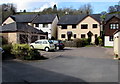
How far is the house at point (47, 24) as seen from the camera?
4224 cm

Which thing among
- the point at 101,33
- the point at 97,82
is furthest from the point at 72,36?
the point at 97,82

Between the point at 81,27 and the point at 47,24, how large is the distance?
9067 millimetres

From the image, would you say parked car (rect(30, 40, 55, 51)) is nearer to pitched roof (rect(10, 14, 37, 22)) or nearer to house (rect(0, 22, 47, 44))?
house (rect(0, 22, 47, 44))

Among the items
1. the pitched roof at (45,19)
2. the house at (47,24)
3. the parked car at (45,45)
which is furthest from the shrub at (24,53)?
the pitched roof at (45,19)

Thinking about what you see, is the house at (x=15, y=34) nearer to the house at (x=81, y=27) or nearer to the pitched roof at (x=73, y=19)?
the house at (x=81, y=27)

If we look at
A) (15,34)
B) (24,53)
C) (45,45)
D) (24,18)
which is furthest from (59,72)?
(24,18)

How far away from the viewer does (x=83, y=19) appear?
1652 inches

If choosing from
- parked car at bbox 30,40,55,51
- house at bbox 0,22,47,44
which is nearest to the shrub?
parked car at bbox 30,40,55,51

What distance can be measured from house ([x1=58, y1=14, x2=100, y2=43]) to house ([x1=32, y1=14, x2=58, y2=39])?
1663mm

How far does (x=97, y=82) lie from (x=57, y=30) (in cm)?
3815

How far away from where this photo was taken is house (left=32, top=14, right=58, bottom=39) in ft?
139

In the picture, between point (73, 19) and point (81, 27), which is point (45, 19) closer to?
point (73, 19)

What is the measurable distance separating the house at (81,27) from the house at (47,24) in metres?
1.66

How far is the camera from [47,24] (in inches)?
1674
